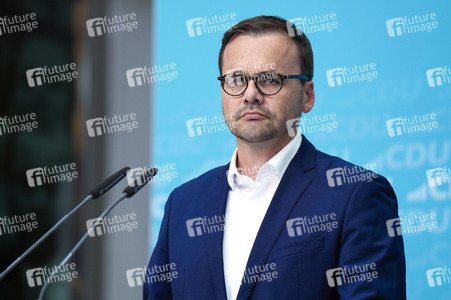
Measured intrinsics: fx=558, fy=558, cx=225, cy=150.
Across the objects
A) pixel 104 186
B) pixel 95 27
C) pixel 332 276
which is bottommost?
pixel 332 276

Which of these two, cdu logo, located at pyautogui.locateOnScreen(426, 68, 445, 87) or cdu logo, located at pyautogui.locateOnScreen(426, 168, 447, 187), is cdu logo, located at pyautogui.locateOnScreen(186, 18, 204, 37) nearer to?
cdu logo, located at pyautogui.locateOnScreen(426, 68, 445, 87)

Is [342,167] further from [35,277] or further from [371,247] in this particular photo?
[35,277]

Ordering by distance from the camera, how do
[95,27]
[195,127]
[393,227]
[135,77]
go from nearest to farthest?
[393,227] → [195,127] → [135,77] → [95,27]

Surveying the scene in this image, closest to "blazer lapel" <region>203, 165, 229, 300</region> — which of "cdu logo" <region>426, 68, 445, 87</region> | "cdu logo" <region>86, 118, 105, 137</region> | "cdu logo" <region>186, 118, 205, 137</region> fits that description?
"cdu logo" <region>186, 118, 205, 137</region>

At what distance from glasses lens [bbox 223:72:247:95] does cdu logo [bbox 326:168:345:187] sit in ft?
1.26

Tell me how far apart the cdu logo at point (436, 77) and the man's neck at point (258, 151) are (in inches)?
46.3

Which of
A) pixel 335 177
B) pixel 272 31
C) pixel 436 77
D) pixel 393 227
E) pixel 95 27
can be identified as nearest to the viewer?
pixel 393 227

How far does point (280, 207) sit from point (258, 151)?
0.81 feet

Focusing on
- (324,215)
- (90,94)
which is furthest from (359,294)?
(90,94)

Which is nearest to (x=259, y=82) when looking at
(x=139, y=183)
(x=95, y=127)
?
(x=139, y=183)

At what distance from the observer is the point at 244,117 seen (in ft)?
5.84

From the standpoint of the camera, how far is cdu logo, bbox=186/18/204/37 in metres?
3.06

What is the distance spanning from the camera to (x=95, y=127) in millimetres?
3809

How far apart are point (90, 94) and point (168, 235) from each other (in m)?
2.17
